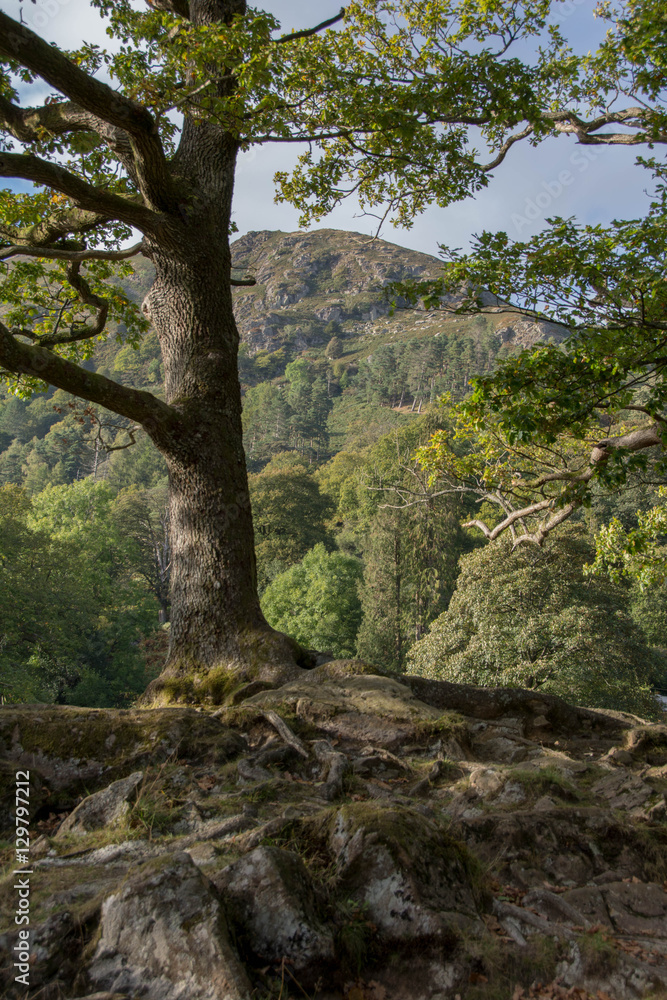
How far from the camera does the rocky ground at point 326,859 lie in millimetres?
2361

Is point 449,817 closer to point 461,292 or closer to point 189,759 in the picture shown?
point 189,759

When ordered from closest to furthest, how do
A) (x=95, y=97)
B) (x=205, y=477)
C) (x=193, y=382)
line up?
(x=95, y=97)
(x=205, y=477)
(x=193, y=382)

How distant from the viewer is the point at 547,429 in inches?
248

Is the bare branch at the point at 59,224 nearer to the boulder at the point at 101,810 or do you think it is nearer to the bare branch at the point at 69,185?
the bare branch at the point at 69,185

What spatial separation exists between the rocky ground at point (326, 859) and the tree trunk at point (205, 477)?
1129 millimetres

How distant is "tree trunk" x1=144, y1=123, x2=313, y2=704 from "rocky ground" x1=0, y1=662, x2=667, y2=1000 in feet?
3.70

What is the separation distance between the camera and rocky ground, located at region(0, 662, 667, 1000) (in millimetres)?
2361

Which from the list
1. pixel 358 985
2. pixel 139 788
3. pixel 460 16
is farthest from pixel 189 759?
pixel 460 16

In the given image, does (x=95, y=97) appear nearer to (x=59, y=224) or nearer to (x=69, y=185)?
(x=69, y=185)

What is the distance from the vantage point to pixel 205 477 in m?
7.07

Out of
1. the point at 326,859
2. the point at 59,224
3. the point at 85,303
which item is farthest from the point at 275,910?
the point at 85,303

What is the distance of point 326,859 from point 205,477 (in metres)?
4.74

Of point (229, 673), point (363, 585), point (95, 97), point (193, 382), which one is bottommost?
point (363, 585)

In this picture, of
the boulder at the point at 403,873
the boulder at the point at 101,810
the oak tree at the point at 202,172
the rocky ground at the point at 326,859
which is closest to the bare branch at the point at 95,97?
the oak tree at the point at 202,172
